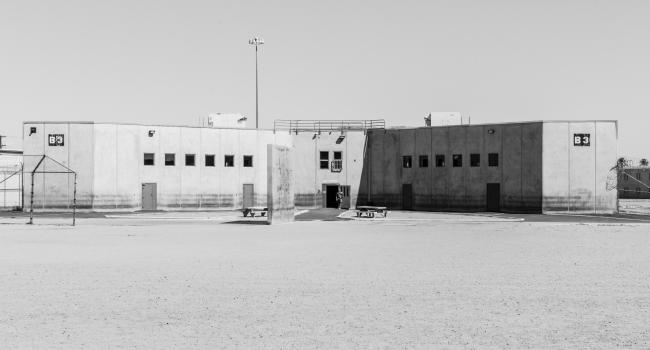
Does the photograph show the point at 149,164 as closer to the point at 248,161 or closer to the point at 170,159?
the point at 170,159

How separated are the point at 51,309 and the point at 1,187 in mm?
45290

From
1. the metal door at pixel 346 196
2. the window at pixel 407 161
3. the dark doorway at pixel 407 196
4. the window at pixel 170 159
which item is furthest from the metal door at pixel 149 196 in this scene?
the window at pixel 407 161

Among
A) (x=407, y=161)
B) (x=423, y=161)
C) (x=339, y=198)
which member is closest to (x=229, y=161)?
(x=339, y=198)

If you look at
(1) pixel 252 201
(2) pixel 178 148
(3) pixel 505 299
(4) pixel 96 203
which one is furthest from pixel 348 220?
(3) pixel 505 299

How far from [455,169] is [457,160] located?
73 cm

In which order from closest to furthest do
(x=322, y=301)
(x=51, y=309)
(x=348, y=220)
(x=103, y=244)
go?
(x=51, y=309), (x=322, y=301), (x=103, y=244), (x=348, y=220)

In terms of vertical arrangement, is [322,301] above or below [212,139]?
below

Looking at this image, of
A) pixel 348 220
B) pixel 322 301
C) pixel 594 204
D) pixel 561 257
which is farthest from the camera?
pixel 594 204

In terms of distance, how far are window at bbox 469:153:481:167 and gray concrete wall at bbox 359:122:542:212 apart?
0.23 m

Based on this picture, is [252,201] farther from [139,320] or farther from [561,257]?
[139,320]

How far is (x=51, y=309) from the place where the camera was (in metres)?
11.7

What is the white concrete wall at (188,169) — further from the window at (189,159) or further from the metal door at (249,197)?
the metal door at (249,197)

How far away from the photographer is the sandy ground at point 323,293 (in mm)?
9773

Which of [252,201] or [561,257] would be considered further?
[252,201]
